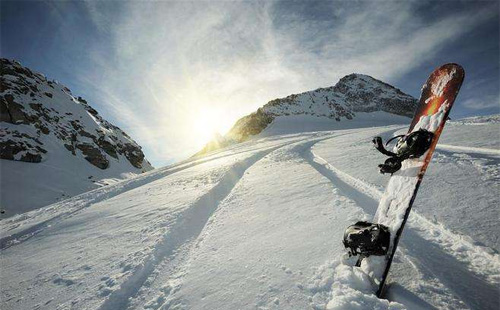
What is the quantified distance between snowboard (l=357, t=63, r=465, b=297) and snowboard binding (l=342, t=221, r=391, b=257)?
0.07m

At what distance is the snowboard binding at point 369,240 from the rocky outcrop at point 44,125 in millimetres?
29447

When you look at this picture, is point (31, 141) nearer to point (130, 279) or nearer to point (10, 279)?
point (10, 279)

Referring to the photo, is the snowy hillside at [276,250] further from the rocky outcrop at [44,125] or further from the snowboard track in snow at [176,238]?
the rocky outcrop at [44,125]

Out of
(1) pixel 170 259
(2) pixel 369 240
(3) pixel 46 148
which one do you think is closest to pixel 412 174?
(2) pixel 369 240

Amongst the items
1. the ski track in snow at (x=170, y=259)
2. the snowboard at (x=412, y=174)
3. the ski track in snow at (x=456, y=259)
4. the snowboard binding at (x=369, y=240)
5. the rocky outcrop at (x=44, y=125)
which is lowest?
the ski track in snow at (x=170, y=259)

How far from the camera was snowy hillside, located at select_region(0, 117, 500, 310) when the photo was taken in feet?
8.86

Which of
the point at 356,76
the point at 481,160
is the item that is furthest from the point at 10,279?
the point at 356,76

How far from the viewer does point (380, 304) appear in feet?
7.66

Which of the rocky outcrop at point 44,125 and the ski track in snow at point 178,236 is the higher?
the rocky outcrop at point 44,125

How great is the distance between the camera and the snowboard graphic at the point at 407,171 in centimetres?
247

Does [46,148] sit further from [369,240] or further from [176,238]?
[369,240]

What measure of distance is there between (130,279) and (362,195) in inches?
183

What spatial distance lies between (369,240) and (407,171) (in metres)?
0.96

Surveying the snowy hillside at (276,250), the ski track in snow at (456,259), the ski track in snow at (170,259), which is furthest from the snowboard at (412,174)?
the ski track in snow at (170,259)
